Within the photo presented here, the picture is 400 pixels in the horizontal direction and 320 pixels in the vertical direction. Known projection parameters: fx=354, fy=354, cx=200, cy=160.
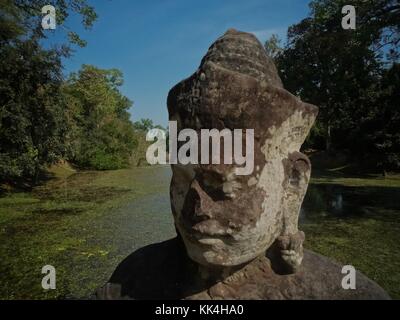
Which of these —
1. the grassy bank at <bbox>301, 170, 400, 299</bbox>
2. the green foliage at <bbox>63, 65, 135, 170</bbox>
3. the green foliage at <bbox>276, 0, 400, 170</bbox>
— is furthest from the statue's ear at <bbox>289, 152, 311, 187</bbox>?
→ the green foliage at <bbox>63, 65, 135, 170</bbox>

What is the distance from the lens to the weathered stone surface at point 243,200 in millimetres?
1660

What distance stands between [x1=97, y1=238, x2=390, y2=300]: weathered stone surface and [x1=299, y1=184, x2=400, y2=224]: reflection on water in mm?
8655

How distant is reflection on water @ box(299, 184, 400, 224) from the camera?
1112cm

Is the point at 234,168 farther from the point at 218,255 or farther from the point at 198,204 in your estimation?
the point at 218,255

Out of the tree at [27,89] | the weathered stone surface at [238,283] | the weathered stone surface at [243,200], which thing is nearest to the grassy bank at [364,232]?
the weathered stone surface at [238,283]

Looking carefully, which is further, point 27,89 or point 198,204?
point 27,89

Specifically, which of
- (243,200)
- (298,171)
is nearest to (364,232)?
(298,171)

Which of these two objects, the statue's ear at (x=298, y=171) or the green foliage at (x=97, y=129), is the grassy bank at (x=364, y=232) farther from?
the green foliage at (x=97, y=129)

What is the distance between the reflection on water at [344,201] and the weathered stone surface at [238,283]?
8.66 meters

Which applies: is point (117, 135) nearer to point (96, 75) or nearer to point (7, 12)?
point (96, 75)

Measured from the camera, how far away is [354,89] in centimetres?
1515

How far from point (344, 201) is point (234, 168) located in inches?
496

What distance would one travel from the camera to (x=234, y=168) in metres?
1.67
